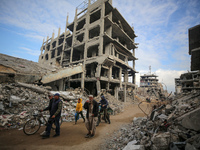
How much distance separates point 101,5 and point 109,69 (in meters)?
10.8

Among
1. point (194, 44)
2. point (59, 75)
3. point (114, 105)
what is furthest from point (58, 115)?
point (114, 105)

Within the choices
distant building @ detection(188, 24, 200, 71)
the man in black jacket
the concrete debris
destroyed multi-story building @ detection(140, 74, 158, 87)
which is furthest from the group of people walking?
destroyed multi-story building @ detection(140, 74, 158, 87)

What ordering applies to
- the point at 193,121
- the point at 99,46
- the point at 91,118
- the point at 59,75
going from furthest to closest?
the point at 99,46 → the point at 59,75 → the point at 91,118 → the point at 193,121

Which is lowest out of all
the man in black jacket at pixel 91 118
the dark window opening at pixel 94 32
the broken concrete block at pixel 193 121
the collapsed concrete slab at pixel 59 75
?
the man in black jacket at pixel 91 118

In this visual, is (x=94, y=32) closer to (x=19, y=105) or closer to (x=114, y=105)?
(x=114, y=105)

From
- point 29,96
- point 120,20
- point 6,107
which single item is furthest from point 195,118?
point 120,20

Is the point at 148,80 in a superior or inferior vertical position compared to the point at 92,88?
superior

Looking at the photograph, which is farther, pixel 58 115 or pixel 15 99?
pixel 15 99

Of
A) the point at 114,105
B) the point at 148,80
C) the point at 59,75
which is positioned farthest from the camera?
the point at 148,80

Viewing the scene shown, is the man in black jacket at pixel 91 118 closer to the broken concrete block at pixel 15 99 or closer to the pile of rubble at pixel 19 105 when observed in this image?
the pile of rubble at pixel 19 105

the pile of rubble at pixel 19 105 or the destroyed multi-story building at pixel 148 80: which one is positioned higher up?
the destroyed multi-story building at pixel 148 80

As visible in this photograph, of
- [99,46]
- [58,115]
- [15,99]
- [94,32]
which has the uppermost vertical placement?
[94,32]

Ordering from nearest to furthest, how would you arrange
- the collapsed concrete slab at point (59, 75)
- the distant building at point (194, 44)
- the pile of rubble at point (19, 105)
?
the distant building at point (194, 44) → the pile of rubble at point (19, 105) → the collapsed concrete slab at point (59, 75)

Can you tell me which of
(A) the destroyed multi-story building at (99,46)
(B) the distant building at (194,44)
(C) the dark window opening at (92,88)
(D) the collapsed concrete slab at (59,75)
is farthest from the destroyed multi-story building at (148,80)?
(B) the distant building at (194,44)
